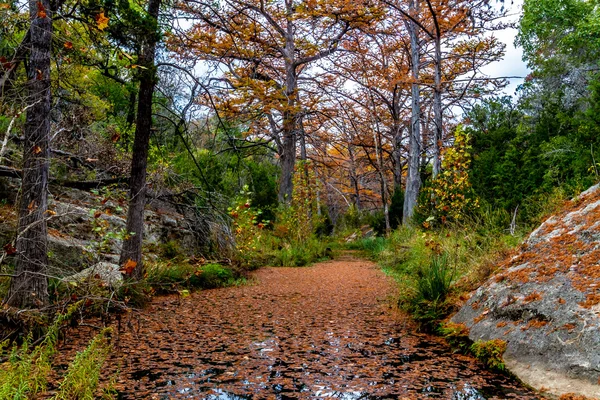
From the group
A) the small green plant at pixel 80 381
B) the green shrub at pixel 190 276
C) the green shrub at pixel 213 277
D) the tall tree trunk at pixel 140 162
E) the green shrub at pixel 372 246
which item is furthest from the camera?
the green shrub at pixel 372 246

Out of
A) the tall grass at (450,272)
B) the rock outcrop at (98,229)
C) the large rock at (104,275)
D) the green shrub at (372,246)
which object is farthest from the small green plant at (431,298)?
the green shrub at (372,246)

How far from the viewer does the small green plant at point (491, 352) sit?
2.94 m

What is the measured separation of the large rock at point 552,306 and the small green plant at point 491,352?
1.8 inches

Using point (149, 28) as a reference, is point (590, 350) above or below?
below

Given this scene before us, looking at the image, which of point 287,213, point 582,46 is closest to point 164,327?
point 287,213

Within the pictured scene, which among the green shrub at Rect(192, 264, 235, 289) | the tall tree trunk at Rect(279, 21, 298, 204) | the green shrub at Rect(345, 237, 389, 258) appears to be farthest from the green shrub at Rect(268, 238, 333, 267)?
the green shrub at Rect(192, 264, 235, 289)

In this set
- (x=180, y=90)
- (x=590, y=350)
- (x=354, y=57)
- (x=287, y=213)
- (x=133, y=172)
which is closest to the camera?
(x=590, y=350)

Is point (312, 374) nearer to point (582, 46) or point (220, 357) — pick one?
point (220, 357)

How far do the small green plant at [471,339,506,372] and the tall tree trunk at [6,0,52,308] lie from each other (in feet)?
11.2

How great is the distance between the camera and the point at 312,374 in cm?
296

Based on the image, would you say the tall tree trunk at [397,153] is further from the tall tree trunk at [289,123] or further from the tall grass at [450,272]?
the tall grass at [450,272]

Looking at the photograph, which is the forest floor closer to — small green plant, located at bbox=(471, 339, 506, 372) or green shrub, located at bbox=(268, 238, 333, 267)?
small green plant, located at bbox=(471, 339, 506, 372)

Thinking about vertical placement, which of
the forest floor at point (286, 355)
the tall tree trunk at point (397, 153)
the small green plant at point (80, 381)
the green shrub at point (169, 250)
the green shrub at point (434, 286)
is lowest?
the forest floor at point (286, 355)

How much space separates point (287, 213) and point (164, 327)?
287 inches
